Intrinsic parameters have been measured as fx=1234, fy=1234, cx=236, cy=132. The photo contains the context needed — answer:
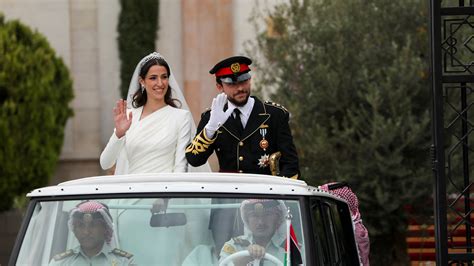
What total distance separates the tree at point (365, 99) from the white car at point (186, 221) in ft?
25.2

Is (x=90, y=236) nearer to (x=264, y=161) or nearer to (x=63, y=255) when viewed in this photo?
(x=63, y=255)

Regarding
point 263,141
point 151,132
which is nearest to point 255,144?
point 263,141

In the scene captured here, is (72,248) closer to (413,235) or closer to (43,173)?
(413,235)

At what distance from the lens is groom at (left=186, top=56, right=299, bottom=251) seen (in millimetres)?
8500

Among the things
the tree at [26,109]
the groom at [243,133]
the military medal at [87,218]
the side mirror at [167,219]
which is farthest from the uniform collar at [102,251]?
the tree at [26,109]

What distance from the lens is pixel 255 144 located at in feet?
28.0

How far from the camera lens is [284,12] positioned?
15680 millimetres

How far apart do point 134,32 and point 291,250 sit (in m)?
12.7

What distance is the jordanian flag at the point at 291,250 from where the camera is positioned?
6.41 meters

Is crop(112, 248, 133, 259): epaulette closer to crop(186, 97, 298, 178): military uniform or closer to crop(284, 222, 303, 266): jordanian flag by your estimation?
crop(284, 222, 303, 266): jordanian flag

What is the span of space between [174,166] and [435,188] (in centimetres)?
204

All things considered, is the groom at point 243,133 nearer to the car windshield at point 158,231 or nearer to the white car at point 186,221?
the white car at point 186,221

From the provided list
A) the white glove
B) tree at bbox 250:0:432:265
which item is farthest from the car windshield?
tree at bbox 250:0:432:265

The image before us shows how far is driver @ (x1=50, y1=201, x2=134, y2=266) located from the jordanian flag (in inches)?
35.6
